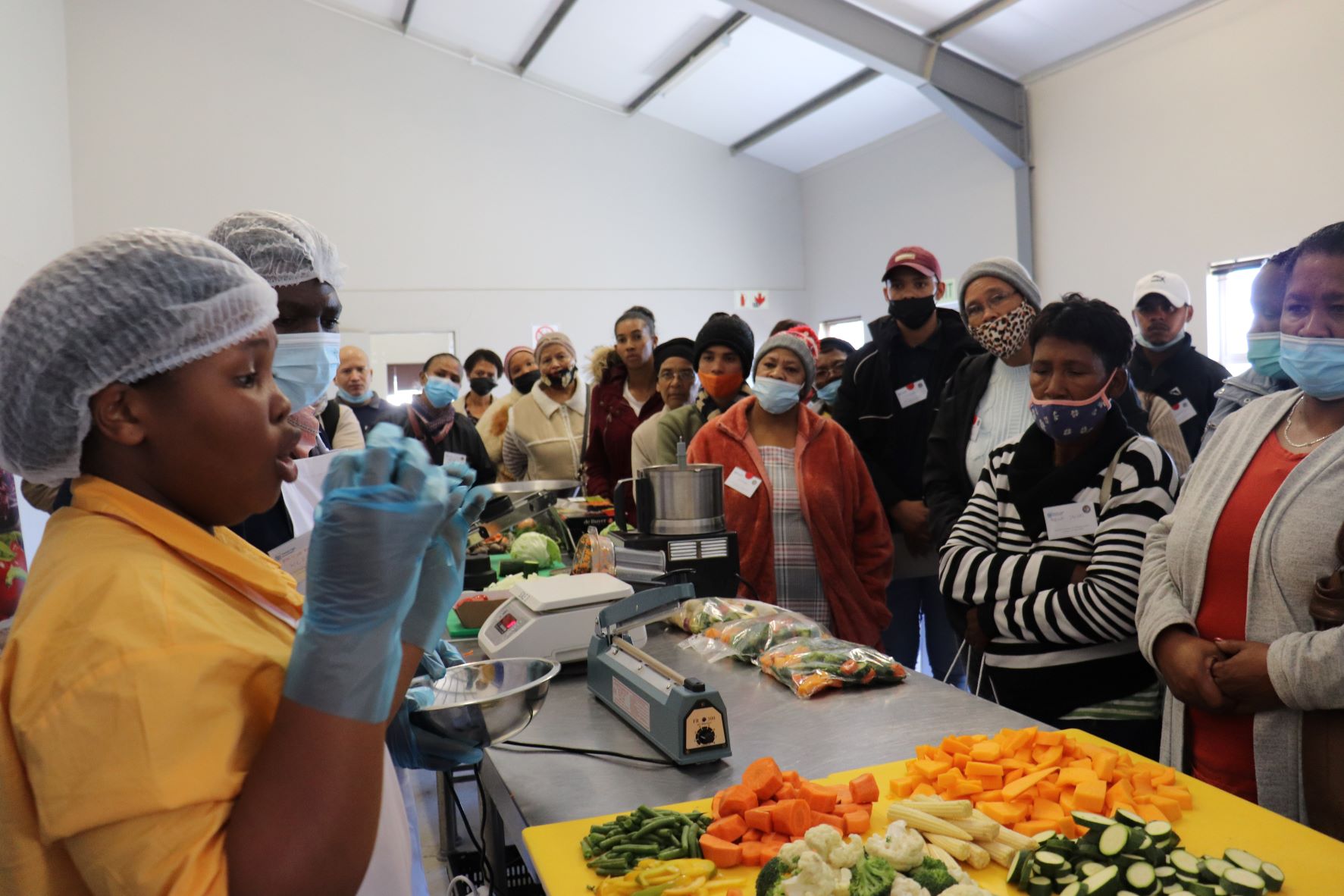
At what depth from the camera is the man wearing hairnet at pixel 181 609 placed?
28.6 inches

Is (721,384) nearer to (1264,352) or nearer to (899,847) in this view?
(1264,352)

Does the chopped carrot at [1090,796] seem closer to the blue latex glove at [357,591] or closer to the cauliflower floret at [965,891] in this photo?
the cauliflower floret at [965,891]

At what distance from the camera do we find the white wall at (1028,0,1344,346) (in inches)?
204

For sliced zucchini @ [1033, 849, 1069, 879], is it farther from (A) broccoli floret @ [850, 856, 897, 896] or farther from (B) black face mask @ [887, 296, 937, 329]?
(B) black face mask @ [887, 296, 937, 329]

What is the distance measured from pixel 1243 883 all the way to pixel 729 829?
2.05 feet

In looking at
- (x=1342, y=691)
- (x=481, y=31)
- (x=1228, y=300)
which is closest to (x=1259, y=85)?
(x=1228, y=300)

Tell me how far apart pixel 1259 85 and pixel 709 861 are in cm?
599

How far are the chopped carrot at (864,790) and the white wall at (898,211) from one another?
6881 mm

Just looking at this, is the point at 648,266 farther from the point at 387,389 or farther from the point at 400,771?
the point at 400,771

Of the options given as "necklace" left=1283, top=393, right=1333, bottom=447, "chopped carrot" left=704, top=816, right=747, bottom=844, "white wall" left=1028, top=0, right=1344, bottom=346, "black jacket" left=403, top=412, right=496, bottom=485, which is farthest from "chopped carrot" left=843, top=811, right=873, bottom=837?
"white wall" left=1028, top=0, right=1344, bottom=346

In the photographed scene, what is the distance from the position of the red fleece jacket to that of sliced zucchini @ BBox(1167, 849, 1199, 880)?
1708mm

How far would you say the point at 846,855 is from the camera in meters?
1.19

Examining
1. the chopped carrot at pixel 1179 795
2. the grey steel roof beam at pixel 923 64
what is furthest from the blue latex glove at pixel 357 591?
the grey steel roof beam at pixel 923 64

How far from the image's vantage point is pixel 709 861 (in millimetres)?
1247
